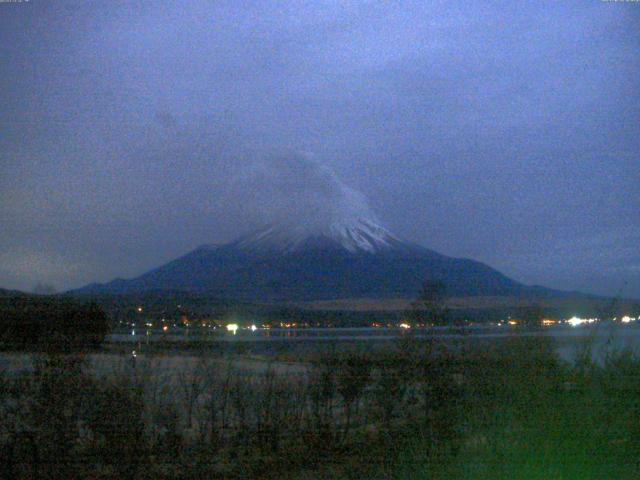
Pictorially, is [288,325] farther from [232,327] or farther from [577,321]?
[577,321]

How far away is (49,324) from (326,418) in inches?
228

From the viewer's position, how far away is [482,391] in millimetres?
11359

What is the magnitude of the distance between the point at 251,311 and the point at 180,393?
735 inches

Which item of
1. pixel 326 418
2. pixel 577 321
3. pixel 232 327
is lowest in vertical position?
pixel 326 418

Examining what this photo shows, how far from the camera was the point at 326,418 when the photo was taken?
1242cm

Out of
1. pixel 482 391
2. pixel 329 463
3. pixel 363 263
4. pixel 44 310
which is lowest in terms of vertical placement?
pixel 329 463

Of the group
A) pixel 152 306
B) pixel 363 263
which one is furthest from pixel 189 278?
pixel 152 306

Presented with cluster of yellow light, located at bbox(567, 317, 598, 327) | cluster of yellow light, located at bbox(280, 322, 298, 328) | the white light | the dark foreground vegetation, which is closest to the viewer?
the dark foreground vegetation

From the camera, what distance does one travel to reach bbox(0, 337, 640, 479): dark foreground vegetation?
8859mm

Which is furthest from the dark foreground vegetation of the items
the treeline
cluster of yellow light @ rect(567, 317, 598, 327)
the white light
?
the white light

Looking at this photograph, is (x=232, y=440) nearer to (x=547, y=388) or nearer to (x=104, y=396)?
(x=104, y=396)

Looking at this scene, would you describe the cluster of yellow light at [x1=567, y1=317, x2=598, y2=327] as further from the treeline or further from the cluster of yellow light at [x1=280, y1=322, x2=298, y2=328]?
the cluster of yellow light at [x1=280, y1=322, x2=298, y2=328]

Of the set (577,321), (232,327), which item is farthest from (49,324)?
(577,321)

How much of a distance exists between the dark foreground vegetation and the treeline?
40.5 inches
